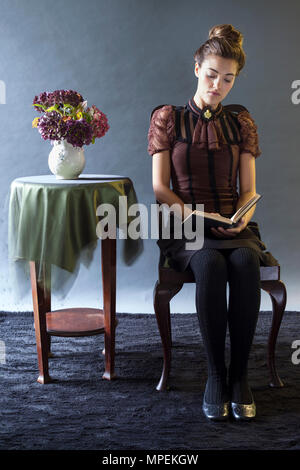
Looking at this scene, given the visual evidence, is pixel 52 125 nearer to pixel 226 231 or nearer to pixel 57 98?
pixel 57 98

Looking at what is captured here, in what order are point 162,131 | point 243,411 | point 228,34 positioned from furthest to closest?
1. point 162,131
2. point 228,34
3. point 243,411

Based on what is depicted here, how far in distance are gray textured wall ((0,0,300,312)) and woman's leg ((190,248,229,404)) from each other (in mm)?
1403

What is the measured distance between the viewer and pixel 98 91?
3256 millimetres

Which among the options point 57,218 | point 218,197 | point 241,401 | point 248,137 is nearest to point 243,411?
point 241,401

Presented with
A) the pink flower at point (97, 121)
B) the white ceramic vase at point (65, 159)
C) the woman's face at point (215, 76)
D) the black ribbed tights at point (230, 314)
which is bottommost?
the black ribbed tights at point (230, 314)

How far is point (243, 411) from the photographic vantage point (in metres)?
1.97

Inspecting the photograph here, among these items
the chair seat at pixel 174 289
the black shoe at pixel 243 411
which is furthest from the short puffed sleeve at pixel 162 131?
the black shoe at pixel 243 411

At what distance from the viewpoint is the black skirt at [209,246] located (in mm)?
2107

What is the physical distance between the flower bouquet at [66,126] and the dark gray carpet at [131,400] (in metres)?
0.88

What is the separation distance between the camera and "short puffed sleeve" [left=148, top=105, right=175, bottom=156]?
2342 mm

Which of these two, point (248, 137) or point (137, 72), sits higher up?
point (137, 72)

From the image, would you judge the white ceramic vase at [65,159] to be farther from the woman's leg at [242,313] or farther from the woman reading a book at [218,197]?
the woman's leg at [242,313]

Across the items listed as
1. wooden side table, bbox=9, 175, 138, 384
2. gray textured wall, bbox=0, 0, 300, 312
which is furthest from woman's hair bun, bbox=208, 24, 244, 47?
gray textured wall, bbox=0, 0, 300, 312

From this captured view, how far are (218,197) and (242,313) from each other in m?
0.58
